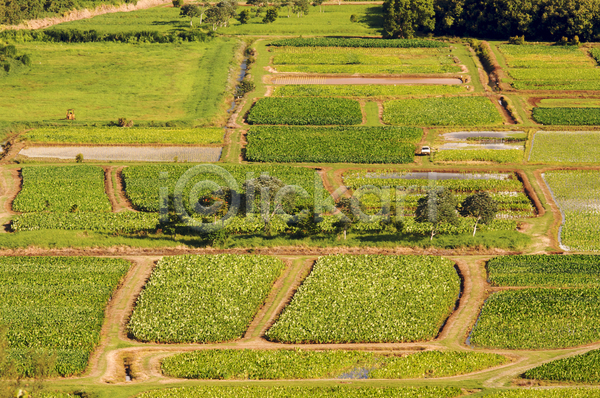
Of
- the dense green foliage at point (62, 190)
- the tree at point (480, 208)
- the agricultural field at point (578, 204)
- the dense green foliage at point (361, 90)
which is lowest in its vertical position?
the agricultural field at point (578, 204)

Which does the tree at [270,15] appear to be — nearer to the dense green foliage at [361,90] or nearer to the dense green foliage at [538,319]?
the dense green foliage at [361,90]

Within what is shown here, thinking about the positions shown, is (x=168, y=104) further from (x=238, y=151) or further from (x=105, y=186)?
(x=105, y=186)

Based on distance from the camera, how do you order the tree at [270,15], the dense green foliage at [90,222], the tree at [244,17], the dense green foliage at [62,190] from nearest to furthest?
the dense green foliage at [90,222] < the dense green foliage at [62,190] < the tree at [270,15] < the tree at [244,17]

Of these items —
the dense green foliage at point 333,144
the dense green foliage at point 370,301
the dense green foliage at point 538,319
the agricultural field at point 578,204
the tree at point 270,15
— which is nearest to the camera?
the dense green foliage at point 538,319

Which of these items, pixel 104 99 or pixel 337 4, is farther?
pixel 337 4

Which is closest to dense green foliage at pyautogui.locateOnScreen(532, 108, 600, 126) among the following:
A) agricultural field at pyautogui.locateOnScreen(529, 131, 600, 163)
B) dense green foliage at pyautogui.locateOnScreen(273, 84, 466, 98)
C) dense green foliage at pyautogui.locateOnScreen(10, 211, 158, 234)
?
agricultural field at pyautogui.locateOnScreen(529, 131, 600, 163)

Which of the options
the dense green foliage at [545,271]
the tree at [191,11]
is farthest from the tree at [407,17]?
the dense green foliage at [545,271]

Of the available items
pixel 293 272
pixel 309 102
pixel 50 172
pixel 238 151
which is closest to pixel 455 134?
pixel 309 102
